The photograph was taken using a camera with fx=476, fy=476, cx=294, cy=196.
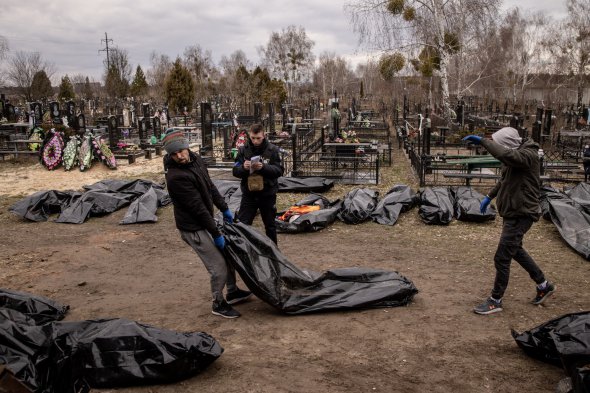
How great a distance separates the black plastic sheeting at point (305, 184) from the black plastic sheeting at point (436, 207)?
8.75ft

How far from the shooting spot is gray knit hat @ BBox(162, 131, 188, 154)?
13.8 feet

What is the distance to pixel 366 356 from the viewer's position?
387cm

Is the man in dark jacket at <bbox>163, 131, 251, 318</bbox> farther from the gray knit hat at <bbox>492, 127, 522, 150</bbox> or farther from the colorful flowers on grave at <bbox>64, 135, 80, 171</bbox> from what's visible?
the colorful flowers on grave at <bbox>64, 135, 80, 171</bbox>

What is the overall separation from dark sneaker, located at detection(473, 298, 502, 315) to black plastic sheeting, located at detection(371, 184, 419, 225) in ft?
12.2

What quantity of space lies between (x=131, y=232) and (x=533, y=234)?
669 centimetres

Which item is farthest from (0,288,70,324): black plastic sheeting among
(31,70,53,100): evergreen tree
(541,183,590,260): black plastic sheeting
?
(31,70,53,100): evergreen tree

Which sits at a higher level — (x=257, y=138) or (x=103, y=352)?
(x=257, y=138)

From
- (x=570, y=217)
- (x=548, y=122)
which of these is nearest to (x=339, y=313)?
(x=570, y=217)

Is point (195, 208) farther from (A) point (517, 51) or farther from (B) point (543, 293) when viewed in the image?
(A) point (517, 51)

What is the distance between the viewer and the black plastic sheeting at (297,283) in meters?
4.58

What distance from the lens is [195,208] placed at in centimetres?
429

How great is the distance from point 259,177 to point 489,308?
2836 mm

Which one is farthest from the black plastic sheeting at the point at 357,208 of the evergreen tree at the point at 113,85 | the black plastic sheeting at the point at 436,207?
the evergreen tree at the point at 113,85

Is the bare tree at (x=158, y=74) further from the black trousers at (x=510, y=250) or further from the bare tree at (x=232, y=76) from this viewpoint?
the black trousers at (x=510, y=250)
